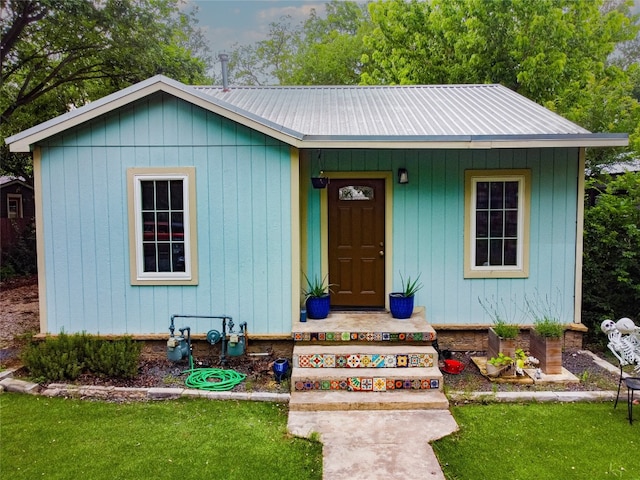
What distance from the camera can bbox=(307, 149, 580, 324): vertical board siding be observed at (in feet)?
19.4

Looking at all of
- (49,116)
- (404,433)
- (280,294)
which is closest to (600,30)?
(280,294)

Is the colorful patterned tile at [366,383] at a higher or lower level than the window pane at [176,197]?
lower

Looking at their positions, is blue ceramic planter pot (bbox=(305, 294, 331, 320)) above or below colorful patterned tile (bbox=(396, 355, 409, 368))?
above

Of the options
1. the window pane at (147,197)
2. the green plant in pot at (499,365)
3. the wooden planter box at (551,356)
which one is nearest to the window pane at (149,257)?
the window pane at (147,197)

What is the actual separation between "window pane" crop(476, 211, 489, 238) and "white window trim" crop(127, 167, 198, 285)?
368 centimetres

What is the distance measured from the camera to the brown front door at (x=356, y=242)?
6.20m

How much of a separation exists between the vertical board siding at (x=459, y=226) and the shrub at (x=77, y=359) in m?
3.44

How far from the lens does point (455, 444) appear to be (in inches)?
143

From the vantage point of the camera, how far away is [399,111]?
685 cm

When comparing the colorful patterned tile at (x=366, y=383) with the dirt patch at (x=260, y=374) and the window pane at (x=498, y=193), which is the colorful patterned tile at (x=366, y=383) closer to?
the dirt patch at (x=260, y=374)

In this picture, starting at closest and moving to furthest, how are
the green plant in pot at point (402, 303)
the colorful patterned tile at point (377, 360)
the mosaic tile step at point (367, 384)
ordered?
1. the mosaic tile step at point (367, 384)
2. the colorful patterned tile at point (377, 360)
3. the green plant in pot at point (402, 303)

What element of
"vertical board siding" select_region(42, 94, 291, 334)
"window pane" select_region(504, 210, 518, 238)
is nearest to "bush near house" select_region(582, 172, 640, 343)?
"window pane" select_region(504, 210, 518, 238)

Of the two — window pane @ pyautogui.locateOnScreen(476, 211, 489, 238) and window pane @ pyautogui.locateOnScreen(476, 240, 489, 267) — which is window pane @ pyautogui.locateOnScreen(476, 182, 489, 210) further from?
window pane @ pyautogui.locateOnScreen(476, 240, 489, 267)

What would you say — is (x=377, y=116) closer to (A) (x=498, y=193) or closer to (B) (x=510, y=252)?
(A) (x=498, y=193)
